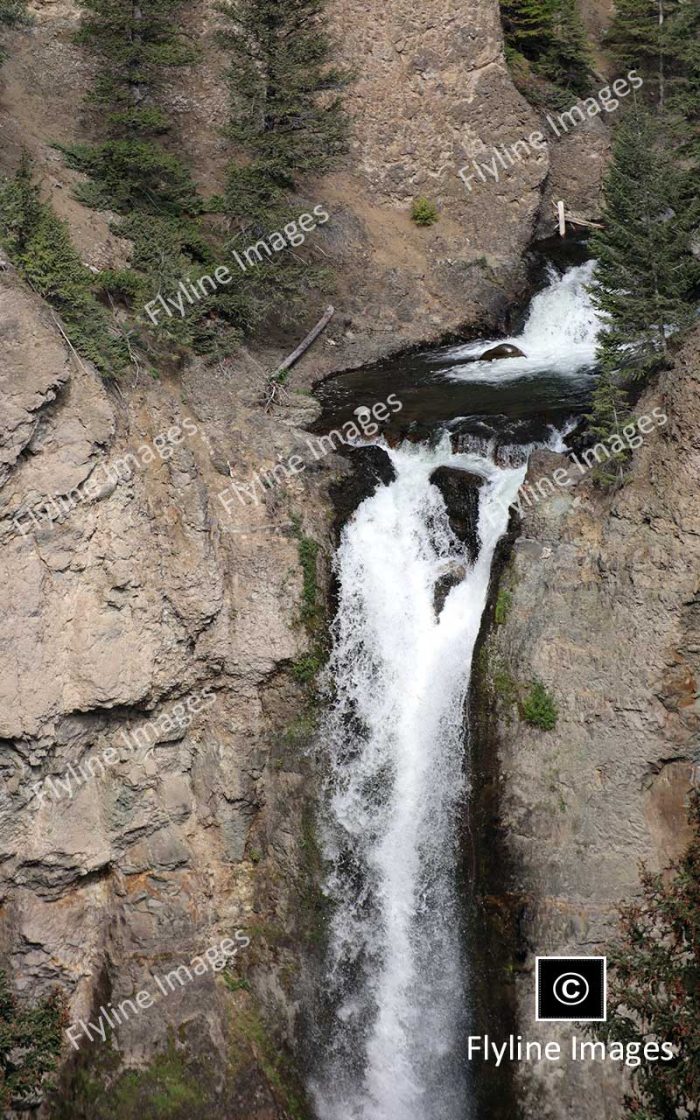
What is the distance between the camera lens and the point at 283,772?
18.0m

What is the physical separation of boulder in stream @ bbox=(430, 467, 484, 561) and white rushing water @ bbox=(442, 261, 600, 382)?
4.96 meters

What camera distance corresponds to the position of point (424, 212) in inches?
1139

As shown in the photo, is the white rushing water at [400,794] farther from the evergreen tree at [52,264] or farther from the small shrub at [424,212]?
the small shrub at [424,212]

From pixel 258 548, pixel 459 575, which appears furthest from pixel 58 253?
pixel 459 575

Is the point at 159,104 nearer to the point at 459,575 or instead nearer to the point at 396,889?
the point at 459,575

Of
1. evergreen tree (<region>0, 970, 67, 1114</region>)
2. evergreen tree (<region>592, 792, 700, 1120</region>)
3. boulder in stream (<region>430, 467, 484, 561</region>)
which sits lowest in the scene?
evergreen tree (<region>0, 970, 67, 1114</region>)

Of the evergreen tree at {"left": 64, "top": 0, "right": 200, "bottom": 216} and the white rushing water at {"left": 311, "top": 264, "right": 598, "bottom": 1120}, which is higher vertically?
the evergreen tree at {"left": 64, "top": 0, "right": 200, "bottom": 216}

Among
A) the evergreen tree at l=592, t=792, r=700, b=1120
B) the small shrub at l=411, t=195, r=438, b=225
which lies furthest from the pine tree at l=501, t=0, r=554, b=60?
the evergreen tree at l=592, t=792, r=700, b=1120

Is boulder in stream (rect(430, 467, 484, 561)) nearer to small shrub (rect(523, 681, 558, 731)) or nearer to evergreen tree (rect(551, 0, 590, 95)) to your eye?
small shrub (rect(523, 681, 558, 731))

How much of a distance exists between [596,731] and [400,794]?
139 inches

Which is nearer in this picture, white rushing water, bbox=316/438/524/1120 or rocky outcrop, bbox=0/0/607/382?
white rushing water, bbox=316/438/524/1120

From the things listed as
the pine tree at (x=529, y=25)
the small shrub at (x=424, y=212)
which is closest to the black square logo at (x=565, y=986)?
the small shrub at (x=424, y=212)

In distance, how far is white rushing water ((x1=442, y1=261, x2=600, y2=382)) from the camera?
925 inches

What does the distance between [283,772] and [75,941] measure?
4.51 metres
